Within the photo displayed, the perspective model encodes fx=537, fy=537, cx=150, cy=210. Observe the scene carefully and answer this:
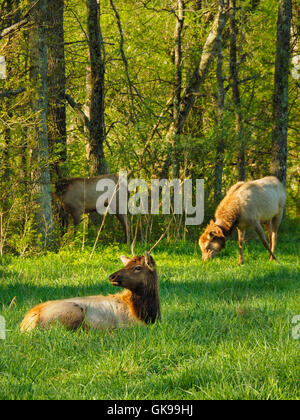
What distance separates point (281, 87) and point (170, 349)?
12771mm

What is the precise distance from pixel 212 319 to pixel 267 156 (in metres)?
16.3

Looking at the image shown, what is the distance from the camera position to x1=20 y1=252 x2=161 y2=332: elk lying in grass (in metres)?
5.70

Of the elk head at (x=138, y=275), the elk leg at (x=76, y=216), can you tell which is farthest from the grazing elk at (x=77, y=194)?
the elk head at (x=138, y=275)

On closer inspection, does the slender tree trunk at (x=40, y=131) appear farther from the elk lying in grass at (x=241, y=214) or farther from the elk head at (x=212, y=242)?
the elk lying in grass at (x=241, y=214)

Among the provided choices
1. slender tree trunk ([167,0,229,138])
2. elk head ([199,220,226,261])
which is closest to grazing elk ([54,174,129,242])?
elk head ([199,220,226,261])

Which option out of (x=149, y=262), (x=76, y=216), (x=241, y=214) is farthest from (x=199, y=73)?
(x=149, y=262)

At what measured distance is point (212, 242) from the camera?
11.7 metres

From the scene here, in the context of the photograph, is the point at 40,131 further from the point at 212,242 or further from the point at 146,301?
the point at 146,301

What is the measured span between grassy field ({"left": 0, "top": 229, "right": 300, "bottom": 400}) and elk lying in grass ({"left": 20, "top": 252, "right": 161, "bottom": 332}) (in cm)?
20

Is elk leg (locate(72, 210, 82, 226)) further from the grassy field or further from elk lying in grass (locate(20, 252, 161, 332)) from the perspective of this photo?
elk lying in grass (locate(20, 252, 161, 332))

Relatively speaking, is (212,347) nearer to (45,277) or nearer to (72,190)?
(45,277)

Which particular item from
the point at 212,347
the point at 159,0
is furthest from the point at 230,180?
the point at 212,347

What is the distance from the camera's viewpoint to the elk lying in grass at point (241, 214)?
38.4 feet
